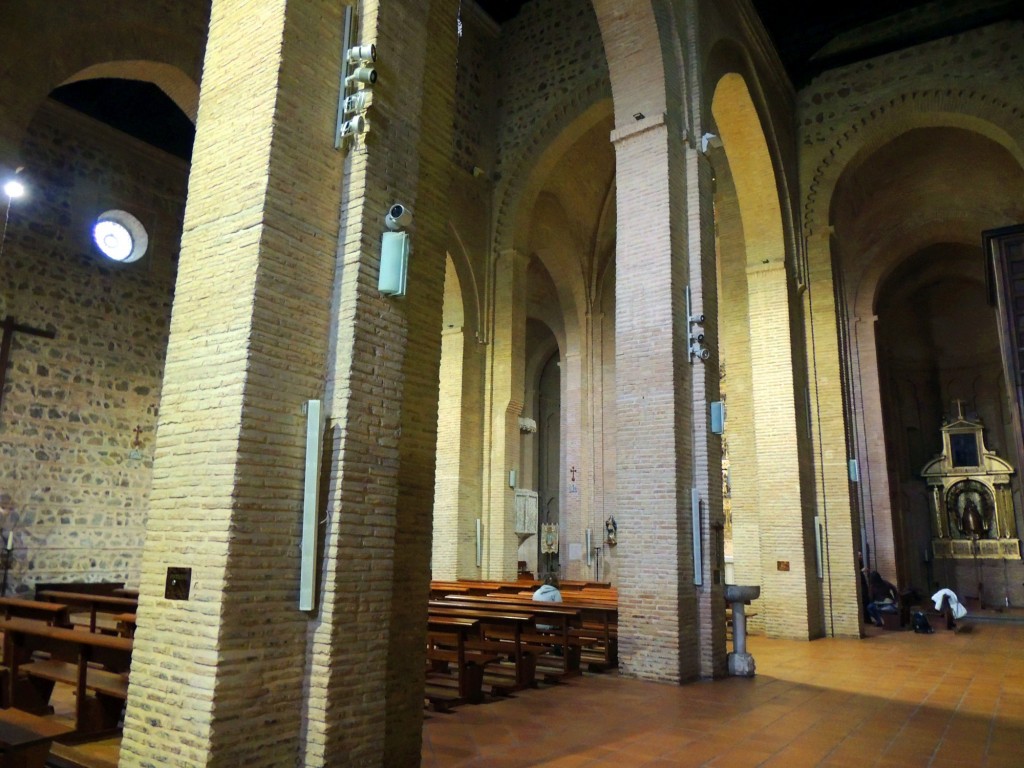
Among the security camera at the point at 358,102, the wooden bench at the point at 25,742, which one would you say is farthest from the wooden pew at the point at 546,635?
the security camera at the point at 358,102

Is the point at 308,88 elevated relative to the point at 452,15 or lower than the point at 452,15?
lower

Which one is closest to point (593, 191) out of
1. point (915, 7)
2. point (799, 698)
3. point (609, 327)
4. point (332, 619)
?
point (609, 327)

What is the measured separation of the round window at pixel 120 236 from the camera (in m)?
14.3

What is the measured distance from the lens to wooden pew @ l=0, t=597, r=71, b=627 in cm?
704

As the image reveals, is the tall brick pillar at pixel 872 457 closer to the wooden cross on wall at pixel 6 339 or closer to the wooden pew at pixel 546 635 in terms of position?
the wooden pew at pixel 546 635

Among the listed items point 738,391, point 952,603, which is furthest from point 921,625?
point 738,391

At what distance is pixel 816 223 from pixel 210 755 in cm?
1419

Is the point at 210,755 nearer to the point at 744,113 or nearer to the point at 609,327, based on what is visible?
the point at 744,113

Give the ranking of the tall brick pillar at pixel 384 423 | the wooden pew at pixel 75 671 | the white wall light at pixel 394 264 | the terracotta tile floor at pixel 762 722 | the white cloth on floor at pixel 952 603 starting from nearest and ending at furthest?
the tall brick pillar at pixel 384 423
the white wall light at pixel 394 264
the terracotta tile floor at pixel 762 722
the wooden pew at pixel 75 671
the white cloth on floor at pixel 952 603

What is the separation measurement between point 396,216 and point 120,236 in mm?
12019

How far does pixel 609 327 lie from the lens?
19.5 metres

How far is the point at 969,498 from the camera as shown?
2162cm

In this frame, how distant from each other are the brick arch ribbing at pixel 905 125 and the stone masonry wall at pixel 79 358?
13139 mm

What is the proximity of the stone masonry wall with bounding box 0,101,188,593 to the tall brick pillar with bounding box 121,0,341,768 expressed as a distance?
9.87m
